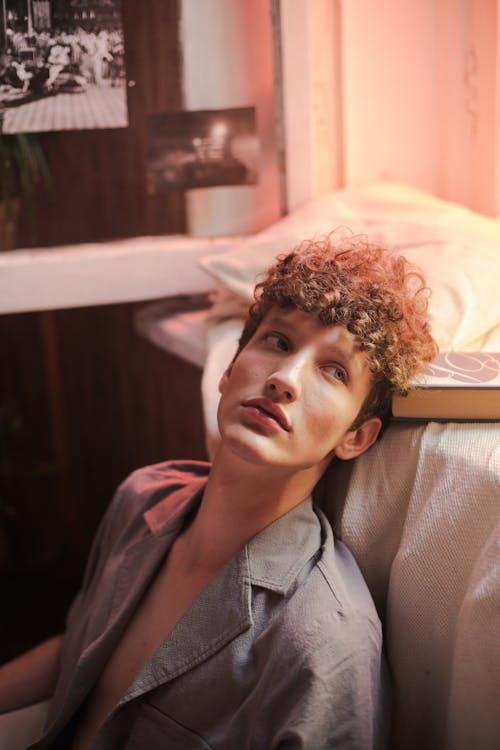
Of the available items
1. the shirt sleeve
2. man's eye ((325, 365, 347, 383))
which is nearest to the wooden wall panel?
man's eye ((325, 365, 347, 383))

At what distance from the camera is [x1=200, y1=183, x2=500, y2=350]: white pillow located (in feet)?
4.34

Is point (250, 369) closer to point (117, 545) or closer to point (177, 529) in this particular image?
point (177, 529)

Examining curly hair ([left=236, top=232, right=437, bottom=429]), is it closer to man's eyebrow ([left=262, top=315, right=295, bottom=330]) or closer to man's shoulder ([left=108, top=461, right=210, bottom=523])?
man's eyebrow ([left=262, top=315, right=295, bottom=330])

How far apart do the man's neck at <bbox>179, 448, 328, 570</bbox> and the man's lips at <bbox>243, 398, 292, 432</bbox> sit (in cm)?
8

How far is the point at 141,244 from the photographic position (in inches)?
70.9

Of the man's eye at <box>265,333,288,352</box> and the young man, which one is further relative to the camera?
the man's eye at <box>265,333,288,352</box>

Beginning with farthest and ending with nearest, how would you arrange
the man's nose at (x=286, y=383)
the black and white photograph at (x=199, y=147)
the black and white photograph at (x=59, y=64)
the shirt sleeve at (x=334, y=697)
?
the black and white photograph at (x=199, y=147), the black and white photograph at (x=59, y=64), the man's nose at (x=286, y=383), the shirt sleeve at (x=334, y=697)

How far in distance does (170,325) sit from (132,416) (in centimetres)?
72

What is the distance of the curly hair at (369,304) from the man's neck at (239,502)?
0.13 m

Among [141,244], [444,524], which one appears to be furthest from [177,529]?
[141,244]

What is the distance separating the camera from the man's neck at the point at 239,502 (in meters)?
1.14

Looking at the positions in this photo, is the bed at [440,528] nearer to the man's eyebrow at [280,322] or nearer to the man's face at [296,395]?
the man's face at [296,395]

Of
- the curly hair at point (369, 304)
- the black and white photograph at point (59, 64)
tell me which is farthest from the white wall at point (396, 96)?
the curly hair at point (369, 304)

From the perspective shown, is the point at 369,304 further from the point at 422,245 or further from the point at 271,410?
the point at 422,245
